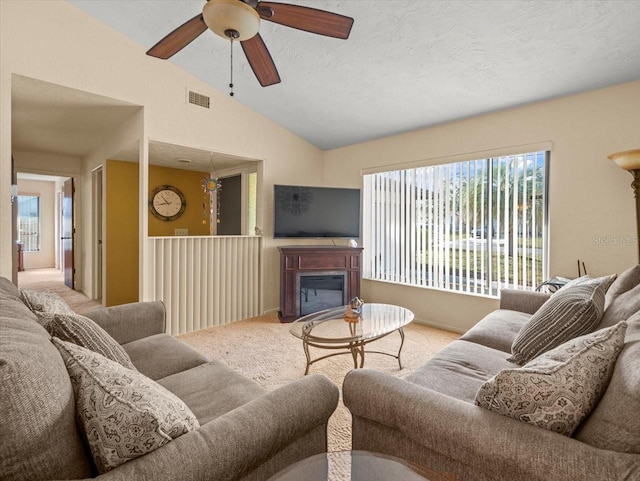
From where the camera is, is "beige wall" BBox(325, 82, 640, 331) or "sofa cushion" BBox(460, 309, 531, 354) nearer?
"sofa cushion" BBox(460, 309, 531, 354)

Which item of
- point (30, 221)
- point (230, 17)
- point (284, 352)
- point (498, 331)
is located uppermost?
point (230, 17)

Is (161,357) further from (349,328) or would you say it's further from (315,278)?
(315,278)

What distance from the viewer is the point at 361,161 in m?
4.80

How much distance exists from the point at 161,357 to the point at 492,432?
5.48ft

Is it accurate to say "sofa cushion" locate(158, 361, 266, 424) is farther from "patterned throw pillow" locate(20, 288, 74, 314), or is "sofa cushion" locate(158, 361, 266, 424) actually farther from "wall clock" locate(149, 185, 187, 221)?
"wall clock" locate(149, 185, 187, 221)

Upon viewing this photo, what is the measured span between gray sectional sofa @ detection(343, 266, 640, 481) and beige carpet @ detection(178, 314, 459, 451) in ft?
2.78

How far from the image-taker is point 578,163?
119 inches

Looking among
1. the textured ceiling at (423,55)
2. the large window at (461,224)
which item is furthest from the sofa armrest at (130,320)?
the large window at (461,224)

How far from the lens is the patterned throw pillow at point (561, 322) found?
160 centimetres

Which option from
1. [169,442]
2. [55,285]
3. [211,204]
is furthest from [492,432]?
[55,285]

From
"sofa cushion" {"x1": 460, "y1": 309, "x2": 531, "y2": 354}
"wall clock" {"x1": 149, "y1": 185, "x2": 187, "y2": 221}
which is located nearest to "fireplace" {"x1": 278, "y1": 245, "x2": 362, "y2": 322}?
"sofa cushion" {"x1": 460, "y1": 309, "x2": 531, "y2": 354}

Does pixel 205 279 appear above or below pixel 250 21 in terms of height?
below

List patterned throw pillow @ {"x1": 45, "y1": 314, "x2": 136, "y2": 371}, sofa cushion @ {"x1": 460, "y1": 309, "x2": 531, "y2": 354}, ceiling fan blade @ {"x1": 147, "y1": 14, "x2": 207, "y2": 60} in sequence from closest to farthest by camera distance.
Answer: patterned throw pillow @ {"x1": 45, "y1": 314, "x2": 136, "y2": 371}
ceiling fan blade @ {"x1": 147, "y1": 14, "x2": 207, "y2": 60}
sofa cushion @ {"x1": 460, "y1": 309, "x2": 531, "y2": 354}

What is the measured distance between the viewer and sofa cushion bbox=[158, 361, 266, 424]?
1.38 metres
